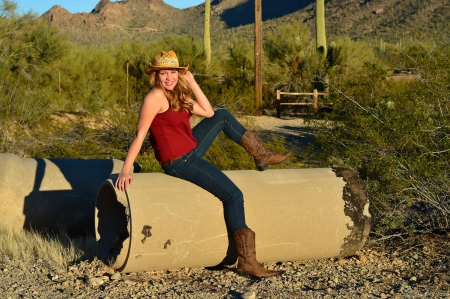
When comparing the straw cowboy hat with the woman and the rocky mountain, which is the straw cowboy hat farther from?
the rocky mountain

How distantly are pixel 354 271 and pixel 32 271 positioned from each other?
268cm

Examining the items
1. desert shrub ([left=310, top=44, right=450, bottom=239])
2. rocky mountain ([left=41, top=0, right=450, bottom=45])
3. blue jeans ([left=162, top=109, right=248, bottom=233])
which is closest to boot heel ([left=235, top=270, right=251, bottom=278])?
blue jeans ([left=162, top=109, right=248, bottom=233])

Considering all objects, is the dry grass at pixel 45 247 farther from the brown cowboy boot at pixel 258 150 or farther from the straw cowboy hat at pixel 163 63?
the straw cowboy hat at pixel 163 63

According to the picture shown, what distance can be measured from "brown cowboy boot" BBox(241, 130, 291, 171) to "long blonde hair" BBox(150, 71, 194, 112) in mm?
577

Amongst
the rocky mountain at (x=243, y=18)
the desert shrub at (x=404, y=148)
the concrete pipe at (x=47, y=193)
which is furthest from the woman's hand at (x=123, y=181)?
the rocky mountain at (x=243, y=18)

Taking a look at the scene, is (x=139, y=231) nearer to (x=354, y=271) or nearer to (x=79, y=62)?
(x=354, y=271)

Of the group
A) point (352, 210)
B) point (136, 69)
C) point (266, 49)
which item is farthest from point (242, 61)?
point (352, 210)

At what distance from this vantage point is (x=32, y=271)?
567cm

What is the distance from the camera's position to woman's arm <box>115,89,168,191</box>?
17.1 ft

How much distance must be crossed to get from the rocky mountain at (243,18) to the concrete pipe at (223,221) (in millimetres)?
41588

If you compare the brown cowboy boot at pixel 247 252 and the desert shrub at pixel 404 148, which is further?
the desert shrub at pixel 404 148

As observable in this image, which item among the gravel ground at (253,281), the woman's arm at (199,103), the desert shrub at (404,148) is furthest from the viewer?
the desert shrub at (404,148)

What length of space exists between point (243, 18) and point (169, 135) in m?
92.9

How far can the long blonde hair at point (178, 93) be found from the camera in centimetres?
540
